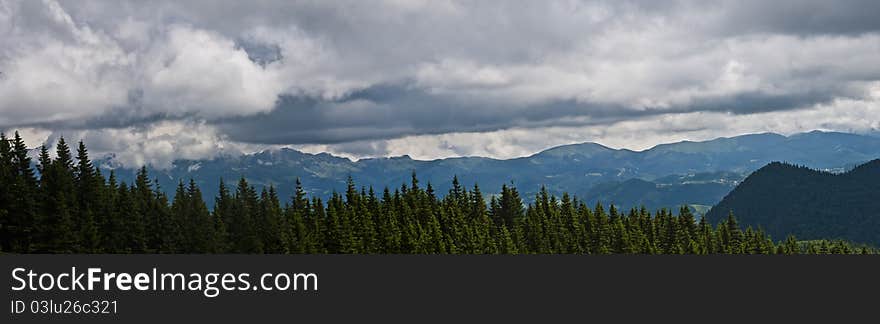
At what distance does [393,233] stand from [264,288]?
11632 centimetres

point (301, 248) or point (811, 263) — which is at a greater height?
point (811, 263)

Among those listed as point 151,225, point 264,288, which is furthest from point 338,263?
point 151,225

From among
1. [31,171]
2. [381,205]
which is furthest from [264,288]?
[381,205]

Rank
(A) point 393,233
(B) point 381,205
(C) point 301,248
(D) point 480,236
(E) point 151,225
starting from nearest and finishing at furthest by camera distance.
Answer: (E) point 151,225 < (C) point 301,248 < (A) point 393,233 < (D) point 480,236 < (B) point 381,205

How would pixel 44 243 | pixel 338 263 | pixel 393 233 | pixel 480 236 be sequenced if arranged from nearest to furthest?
1. pixel 338 263
2. pixel 44 243
3. pixel 393 233
4. pixel 480 236

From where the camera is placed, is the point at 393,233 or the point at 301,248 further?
the point at 393,233

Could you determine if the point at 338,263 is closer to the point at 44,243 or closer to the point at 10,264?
the point at 10,264

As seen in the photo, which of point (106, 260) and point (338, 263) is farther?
point (338, 263)

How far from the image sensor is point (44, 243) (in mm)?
111875

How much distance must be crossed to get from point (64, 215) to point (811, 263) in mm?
96295

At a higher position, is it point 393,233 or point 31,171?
point 31,171

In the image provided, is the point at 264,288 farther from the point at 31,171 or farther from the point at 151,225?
the point at 151,225

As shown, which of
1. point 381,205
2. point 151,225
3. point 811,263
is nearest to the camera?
point 811,263

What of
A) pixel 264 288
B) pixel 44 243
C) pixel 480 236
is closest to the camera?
pixel 264 288
